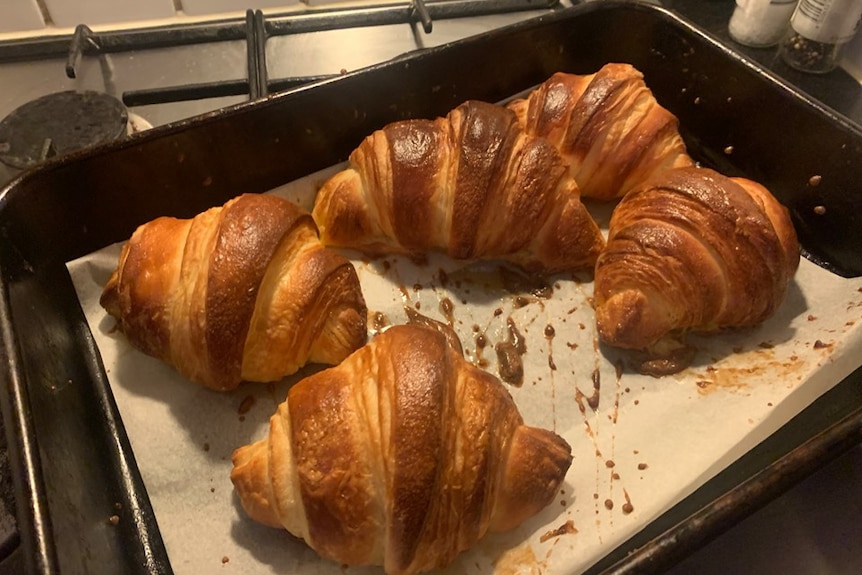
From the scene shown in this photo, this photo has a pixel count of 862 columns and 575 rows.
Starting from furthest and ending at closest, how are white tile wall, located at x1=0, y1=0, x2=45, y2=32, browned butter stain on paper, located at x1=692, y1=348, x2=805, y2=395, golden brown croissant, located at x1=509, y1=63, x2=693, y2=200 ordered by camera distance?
1. white tile wall, located at x1=0, y1=0, x2=45, y2=32
2. golden brown croissant, located at x1=509, y1=63, x2=693, y2=200
3. browned butter stain on paper, located at x1=692, y1=348, x2=805, y2=395

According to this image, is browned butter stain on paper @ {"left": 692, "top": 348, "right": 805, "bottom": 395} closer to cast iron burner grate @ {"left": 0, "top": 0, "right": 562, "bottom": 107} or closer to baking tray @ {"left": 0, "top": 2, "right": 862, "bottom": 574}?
baking tray @ {"left": 0, "top": 2, "right": 862, "bottom": 574}

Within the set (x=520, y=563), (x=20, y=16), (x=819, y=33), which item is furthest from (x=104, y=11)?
(x=819, y=33)

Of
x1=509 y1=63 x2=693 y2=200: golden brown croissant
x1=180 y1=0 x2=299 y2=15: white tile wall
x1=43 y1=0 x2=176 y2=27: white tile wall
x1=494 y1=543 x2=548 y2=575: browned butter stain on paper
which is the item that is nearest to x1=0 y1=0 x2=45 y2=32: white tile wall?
x1=43 y1=0 x2=176 y2=27: white tile wall

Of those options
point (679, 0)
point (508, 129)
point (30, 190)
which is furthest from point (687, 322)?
point (679, 0)

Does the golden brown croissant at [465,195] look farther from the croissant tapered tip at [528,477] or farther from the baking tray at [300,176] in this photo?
the croissant tapered tip at [528,477]

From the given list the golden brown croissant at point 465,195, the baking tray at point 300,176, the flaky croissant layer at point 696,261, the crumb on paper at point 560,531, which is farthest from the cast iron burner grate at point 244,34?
the crumb on paper at point 560,531

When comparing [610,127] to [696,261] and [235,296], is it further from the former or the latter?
[235,296]
